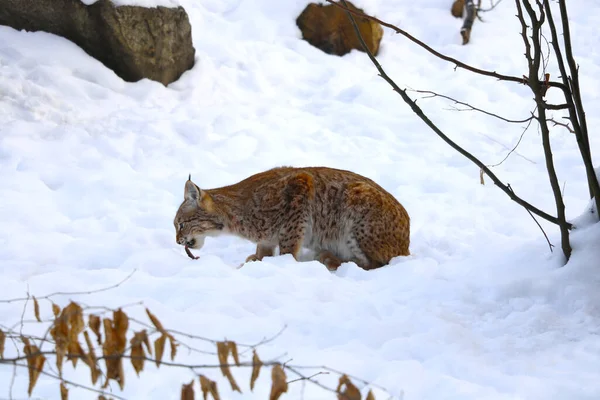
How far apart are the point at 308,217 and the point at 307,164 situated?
2.35 metres

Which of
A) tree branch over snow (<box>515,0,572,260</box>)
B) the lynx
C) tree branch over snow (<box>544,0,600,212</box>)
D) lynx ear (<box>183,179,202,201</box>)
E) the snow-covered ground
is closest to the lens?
the snow-covered ground

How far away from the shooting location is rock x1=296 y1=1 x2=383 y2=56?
11672 millimetres

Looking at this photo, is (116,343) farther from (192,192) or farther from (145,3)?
(145,3)

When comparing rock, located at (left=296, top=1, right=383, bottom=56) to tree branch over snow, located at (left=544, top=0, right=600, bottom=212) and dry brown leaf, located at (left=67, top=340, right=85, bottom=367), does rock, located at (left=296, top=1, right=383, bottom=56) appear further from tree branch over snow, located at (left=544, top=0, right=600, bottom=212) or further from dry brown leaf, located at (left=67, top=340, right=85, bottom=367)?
dry brown leaf, located at (left=67, top=340, right=85, bottom=367)

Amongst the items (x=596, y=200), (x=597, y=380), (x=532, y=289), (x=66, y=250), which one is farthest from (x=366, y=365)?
(x=66, y=250)

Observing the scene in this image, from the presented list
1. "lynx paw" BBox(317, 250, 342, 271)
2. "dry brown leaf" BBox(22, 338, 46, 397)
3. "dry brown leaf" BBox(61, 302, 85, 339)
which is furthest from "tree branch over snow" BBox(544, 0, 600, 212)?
"dry brown leaf" BBox(22, 338, 46, 397)

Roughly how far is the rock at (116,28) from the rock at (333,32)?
277 centimetres

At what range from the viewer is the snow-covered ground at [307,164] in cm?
372

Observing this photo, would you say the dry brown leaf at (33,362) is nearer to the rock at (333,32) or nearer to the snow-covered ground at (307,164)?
the snow-covered ground at (307,164)

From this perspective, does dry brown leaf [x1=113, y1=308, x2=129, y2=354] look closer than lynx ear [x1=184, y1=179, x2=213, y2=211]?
Yes

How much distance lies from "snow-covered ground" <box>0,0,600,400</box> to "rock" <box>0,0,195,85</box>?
0.21 meters

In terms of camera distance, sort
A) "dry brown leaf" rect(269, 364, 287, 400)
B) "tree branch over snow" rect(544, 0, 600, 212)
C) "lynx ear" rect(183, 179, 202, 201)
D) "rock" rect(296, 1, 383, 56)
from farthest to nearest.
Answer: "rock" rect(296, 1, 383, 56) → "lynx ear" rect(183, 179, 202, 201) → "tree branch over snow" rect(544, 0, 600, 212) → "dry brown leaf" rect(269, 364, 287, 400)

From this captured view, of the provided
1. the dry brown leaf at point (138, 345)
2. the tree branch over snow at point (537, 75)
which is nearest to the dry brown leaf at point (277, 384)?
the dry brown leaf at point (138, 345)

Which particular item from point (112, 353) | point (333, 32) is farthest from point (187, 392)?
point (333, 32)
